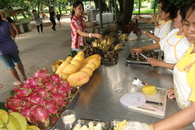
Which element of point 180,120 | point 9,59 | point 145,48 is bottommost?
point 9,59

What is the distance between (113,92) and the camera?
4.81 feet

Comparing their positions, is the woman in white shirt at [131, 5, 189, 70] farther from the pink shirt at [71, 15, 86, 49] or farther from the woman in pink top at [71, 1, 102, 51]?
the pink shirt at [71, 15, 86, 49]

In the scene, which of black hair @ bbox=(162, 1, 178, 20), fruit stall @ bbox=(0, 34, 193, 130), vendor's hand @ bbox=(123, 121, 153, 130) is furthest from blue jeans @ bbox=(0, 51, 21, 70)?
black hair @ bbox=(162, 1, 178, 20)

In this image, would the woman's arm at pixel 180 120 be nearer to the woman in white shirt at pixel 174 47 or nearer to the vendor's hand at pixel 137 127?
the vendor's hand at pixel 137 127

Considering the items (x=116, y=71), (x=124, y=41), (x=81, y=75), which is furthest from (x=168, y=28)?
(x=81, y=75)

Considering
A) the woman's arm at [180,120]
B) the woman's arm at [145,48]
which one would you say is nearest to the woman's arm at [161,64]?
the woman's arm at [145,48]

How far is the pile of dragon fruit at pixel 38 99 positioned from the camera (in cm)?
95

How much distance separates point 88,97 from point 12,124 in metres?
0.77

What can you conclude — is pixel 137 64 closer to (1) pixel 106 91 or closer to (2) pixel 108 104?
(1) pixel 106 91

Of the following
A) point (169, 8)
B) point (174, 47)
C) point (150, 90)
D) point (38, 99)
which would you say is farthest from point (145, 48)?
point (38, 99)

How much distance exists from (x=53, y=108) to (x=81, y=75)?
1.66ft

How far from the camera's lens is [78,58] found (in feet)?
5.79

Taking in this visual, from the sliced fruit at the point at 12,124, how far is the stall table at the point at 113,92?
13.5 inches

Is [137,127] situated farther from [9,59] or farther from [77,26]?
[9,59]
